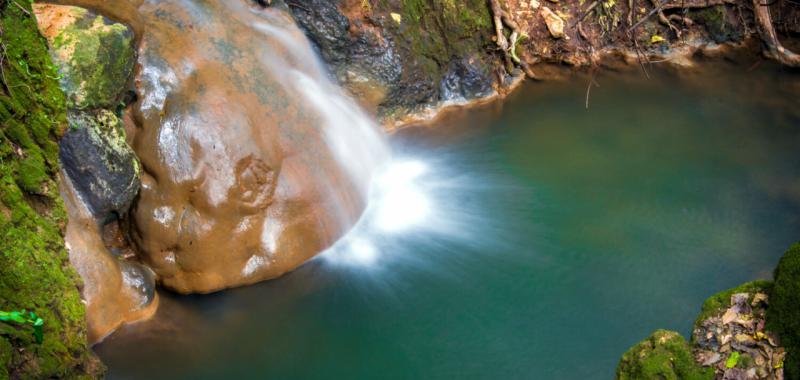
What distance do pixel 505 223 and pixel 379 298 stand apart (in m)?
1.66

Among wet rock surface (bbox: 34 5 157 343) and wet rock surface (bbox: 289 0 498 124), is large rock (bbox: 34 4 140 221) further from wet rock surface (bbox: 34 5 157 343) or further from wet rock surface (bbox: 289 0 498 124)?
wet rock surface (bbox: 289 0 498 124)

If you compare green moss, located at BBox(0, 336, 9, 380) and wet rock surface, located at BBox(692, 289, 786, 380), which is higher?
wet rock surface, located at BBox(692, 289, 786, 380)

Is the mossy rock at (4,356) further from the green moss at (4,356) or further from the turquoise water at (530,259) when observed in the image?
the turquoise water at (530,259)

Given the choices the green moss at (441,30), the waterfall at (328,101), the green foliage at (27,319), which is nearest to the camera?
the green foliage at (27,319)

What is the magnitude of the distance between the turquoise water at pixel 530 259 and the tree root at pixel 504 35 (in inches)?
28.2

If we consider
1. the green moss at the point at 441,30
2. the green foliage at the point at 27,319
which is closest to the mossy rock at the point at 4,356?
the green foliage at the point at 27,319

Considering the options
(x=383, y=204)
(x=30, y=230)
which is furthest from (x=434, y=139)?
(x=30, y=230)

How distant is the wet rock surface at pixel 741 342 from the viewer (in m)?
2.99

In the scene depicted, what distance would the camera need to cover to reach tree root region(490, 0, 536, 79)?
9211 mm

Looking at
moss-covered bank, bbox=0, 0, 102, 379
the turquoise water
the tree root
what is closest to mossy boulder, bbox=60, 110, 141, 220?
moss-covered bank, bbox=0, 0, 102, 379

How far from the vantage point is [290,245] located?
6.26 meters

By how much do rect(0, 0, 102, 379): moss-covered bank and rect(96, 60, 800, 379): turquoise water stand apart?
2.96ft

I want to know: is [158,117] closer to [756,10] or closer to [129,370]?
[129,370]

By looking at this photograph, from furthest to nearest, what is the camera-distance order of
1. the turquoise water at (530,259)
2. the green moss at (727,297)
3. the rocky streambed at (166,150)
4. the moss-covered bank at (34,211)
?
the turquoise water at (530,259), the rocky streambed at (166,150), the moss-covered bank at (34,211), the green moss at (727,297)
